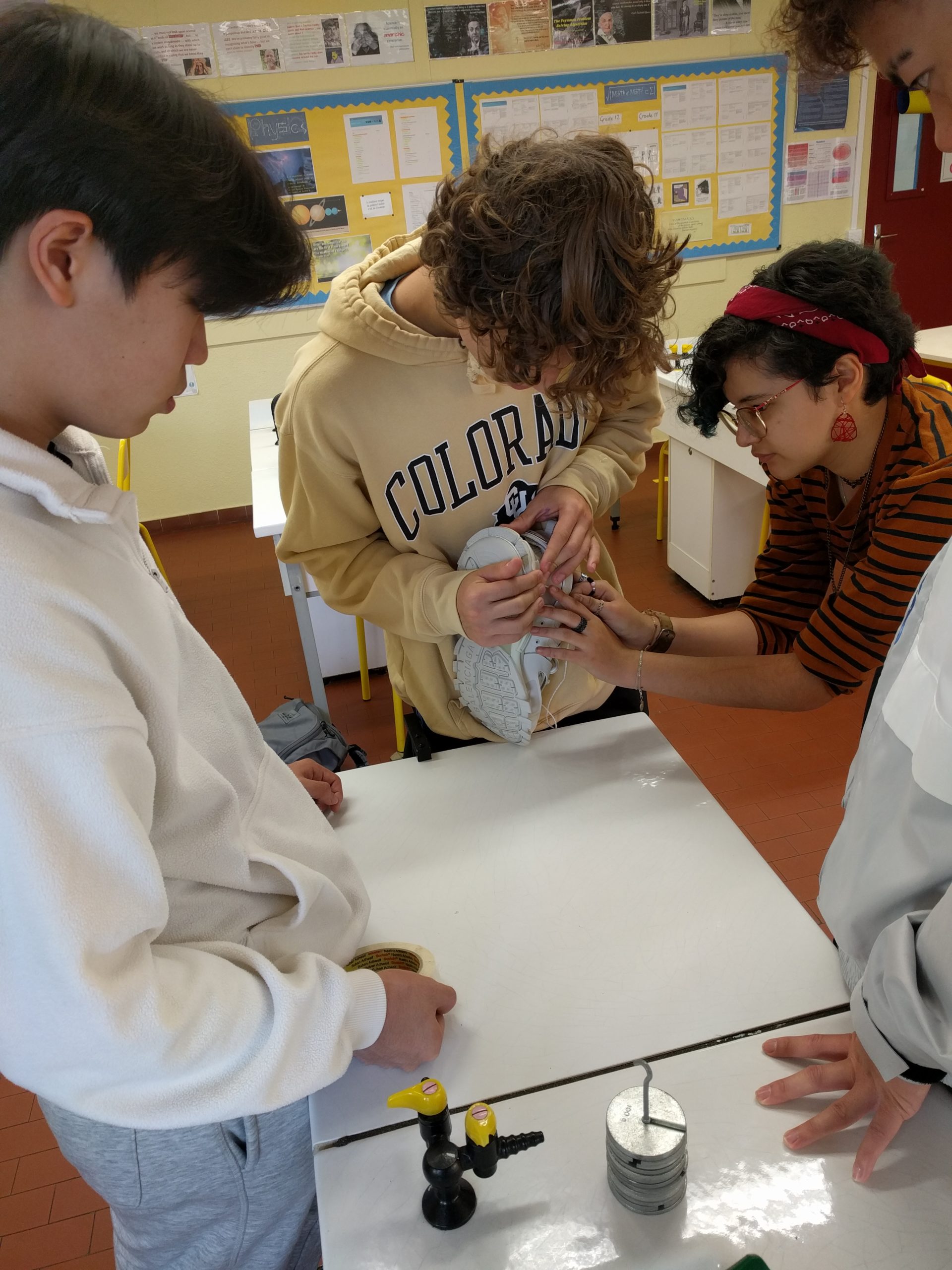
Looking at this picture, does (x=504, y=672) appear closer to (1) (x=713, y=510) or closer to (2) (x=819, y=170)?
(1) (x=713, y=510)

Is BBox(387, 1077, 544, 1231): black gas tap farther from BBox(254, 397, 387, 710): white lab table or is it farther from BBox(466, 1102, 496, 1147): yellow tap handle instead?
BBox(254, 397, 387, 710): white lab table

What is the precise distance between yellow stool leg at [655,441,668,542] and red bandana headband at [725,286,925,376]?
2.79 m

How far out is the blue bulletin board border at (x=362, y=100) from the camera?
4430 mm

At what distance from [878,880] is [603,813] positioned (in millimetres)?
504

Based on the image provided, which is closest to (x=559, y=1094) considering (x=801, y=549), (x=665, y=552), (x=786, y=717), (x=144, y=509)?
(x=801, y=549)

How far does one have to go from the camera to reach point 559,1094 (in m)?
0.86

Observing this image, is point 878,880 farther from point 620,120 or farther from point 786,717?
point 620,120

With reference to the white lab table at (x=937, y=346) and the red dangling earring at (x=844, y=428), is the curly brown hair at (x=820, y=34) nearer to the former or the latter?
the red dangling earring at (x=844, y=428)

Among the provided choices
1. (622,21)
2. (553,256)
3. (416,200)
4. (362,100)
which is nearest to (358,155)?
(362,100)

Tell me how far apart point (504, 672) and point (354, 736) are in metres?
1.83

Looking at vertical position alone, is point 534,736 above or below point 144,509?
above

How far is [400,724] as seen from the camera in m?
2.79

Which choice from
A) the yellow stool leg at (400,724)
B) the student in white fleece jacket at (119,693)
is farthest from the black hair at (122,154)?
the yellow stool leg at (400,724)

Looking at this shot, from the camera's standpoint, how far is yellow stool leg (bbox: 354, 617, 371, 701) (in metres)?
3.23
